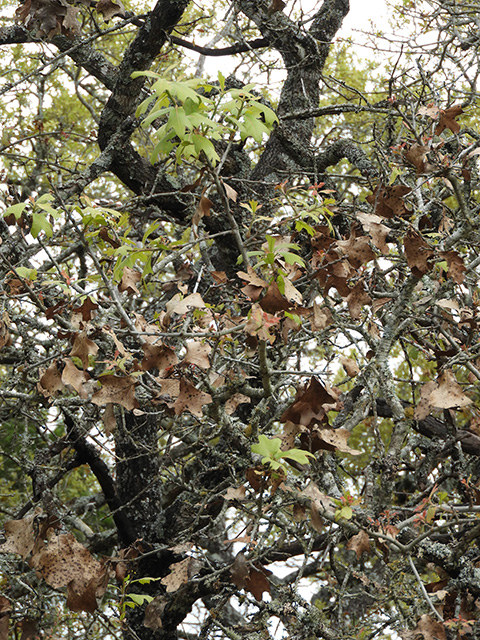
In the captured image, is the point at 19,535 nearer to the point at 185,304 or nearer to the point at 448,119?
the point at 185,304

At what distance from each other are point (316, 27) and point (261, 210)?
217cm

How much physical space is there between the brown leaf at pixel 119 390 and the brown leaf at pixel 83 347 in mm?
129

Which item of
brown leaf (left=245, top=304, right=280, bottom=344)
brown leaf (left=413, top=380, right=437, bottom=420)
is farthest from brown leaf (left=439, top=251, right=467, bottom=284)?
brown leaf (left=245, top=304, right=280, bottom=344)

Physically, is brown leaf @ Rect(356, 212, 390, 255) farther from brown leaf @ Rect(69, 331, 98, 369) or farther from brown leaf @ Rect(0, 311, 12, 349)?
brown leaf @ Rect(0, 311, 12, 349)

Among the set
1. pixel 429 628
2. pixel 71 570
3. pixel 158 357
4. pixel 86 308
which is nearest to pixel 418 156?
pixel 158 357

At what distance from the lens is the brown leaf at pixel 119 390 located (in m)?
2.51

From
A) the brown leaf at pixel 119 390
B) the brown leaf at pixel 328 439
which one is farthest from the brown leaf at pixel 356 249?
the brown leaf at pixel 119 390

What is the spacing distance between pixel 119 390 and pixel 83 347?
0.71 feet

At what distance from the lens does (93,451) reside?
511cm

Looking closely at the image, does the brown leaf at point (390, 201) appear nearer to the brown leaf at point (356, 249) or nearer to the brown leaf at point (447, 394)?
the brown leaf at point (356, 249)

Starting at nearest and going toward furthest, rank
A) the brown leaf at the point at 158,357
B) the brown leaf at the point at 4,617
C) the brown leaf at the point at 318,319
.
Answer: the brown leaf at the point at 158,357
the brown leaf at the point at 318,319
the brown leaf at the point at 4,617

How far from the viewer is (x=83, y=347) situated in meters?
2.59

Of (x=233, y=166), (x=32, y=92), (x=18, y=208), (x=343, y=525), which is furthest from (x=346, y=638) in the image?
(x=32, y=92)

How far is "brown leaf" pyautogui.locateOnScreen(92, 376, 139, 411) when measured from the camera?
8.25ft
